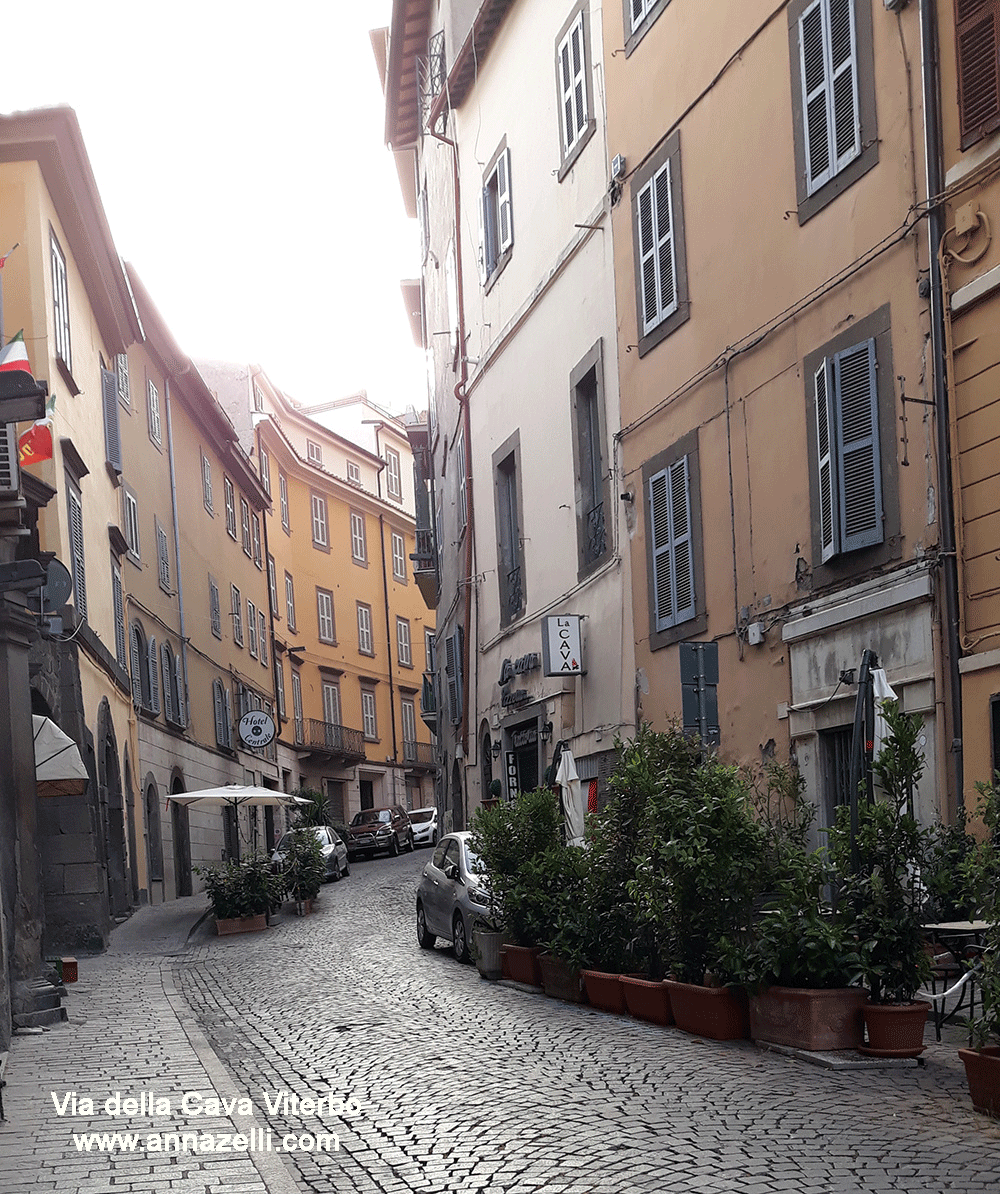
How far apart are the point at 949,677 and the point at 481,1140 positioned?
5873mm

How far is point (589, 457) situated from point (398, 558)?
144 ft

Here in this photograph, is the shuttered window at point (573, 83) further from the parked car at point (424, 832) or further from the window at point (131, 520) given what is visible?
the parked car at point (424, 832)

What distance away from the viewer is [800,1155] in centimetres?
669

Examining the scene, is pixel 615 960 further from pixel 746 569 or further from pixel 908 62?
pixel 908 62

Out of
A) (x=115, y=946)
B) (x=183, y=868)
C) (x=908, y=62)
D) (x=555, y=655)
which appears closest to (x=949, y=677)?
(x=908, y=62)

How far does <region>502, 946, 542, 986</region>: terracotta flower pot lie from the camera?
1400cm

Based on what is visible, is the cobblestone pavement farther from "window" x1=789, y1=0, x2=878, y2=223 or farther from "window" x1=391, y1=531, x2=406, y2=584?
"window" x1=391, y1=531, x2=406, y2=584

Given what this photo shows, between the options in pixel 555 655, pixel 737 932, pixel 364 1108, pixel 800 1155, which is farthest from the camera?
pixel 555 655

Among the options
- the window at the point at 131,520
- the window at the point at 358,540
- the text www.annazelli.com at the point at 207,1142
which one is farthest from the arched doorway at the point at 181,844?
the window at the point at 358,540

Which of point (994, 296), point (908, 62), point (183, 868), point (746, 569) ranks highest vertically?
point (908, 62)

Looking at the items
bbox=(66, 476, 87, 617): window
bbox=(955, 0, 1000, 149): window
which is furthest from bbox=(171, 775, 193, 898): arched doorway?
bbox=(955, 0, 1000, 149): window

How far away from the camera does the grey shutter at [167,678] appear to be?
31359 millimetres

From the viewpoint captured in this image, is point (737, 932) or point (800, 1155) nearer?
point (800, 1155)

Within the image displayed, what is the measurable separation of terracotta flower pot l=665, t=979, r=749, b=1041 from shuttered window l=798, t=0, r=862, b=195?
7182mm
